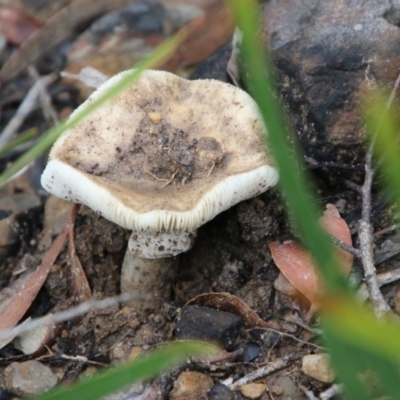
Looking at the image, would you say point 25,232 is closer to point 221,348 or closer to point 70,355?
point 70,355

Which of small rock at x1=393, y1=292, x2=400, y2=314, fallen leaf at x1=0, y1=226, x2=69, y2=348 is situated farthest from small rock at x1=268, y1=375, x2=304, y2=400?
fallen leaf at x1=0, y1=226, x2=69, y2=348

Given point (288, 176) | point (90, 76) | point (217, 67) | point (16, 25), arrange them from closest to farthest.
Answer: point (288, 176), point (217, 67), point (90, 76), point (16, 25)

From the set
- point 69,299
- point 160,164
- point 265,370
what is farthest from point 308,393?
point 69,299

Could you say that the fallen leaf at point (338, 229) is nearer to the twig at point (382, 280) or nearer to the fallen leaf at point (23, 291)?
the twig at point (382, 280)

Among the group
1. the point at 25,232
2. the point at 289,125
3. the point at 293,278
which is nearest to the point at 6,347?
the point at 25,232

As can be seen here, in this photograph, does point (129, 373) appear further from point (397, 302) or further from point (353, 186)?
point (353, 186)

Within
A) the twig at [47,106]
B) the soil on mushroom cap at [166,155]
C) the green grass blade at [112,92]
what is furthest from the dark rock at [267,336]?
the twig at [47,106]
